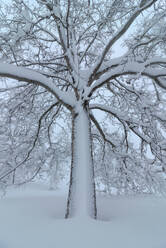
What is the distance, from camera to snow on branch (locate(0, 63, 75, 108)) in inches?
172

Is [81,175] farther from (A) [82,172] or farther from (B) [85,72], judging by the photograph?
(B) [85,72]

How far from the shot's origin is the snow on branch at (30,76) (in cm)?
437

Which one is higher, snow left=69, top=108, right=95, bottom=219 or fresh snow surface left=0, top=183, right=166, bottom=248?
snow left=69, top=108, right=95, bottom=219

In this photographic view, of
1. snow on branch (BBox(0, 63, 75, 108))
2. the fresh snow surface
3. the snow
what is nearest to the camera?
the fresh snow surface

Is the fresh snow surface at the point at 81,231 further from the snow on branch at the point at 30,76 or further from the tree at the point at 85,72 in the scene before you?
the snow on branch at the point at 30,76

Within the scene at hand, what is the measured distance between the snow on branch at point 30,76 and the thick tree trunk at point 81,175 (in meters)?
0.38

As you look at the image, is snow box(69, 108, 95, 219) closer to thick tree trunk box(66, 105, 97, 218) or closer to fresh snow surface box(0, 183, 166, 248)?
thick tree trunk box(66, 105, 97, 218)

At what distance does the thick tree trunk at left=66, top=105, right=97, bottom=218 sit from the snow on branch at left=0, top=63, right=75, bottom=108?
0.38 m

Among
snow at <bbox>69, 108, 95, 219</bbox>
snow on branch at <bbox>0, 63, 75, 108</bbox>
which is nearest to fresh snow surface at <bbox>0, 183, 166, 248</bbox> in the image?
snow at <bbox>69, 108, 95, 219</bbox>

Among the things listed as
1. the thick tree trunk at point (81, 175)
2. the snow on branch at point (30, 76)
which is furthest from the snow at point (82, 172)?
the snow on branch at point (30, 76)

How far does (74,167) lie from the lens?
176 inches

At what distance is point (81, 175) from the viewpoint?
4.25 metres

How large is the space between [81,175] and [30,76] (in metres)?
2.09

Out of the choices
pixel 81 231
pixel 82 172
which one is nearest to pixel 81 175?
pixel 82 172
